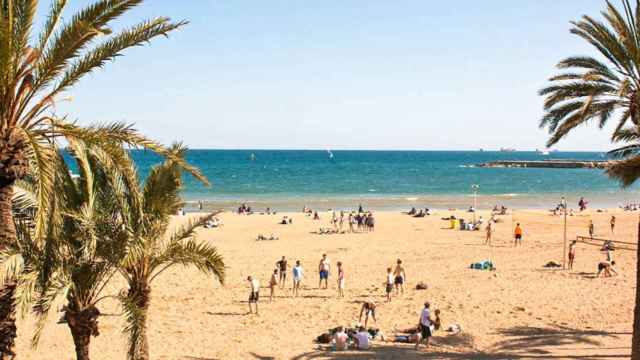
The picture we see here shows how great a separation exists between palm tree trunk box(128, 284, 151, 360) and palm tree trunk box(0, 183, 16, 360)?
5.83 ft

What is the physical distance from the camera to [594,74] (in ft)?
33.3

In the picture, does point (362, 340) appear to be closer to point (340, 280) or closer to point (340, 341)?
point (340, 341)

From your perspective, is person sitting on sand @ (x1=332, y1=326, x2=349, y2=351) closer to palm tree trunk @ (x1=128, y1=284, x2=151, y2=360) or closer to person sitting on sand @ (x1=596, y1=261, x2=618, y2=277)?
palm tree trunk @ (x1=128, y1=284, x2=151, y2=360)

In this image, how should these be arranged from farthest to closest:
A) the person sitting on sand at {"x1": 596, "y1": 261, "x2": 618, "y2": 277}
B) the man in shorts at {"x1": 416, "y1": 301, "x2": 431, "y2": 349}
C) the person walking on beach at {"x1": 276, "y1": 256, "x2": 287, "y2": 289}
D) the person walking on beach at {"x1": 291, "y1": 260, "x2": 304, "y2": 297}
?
the person sitting on sand at {"x1": 596, "y1": 261, "x2": 618, "y2": 277} → the person walking on beach at {"x1": 276, "y1": 256, "x2": 287, "y2": 289} → the person walking on beach at {"x1": 291, "y1": 260, "x2": 304, "y2": 297} → the man in shorts at {"x1": 416, "y1": 301, "x2": 431, "y2": 349}

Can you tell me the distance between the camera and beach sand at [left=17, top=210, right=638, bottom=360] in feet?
42.5

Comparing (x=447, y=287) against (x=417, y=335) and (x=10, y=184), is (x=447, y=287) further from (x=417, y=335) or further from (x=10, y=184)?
(x=10, y=184)

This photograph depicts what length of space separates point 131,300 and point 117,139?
2832 millimetres

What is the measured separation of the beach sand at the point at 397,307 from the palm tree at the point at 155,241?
1.72m

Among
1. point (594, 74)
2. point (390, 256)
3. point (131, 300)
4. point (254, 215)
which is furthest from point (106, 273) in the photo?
→ point (254, 215)

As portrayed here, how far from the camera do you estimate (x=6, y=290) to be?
623 centimetres

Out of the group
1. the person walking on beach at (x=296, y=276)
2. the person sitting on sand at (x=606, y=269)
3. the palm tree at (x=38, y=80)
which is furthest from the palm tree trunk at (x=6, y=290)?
the person sitting on sand at (x=606, y=269)

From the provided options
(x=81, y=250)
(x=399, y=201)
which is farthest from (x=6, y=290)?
(x=399, y=201)

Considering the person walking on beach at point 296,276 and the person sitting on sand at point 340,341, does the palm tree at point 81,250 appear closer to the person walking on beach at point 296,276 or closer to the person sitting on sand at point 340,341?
the person sitting on sand at point 340,341

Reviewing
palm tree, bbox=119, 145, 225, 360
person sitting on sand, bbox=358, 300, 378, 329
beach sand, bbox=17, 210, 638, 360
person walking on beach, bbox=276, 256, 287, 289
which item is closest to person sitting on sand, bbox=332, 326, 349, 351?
beach sand, bbox=17, 210, 638, 360
